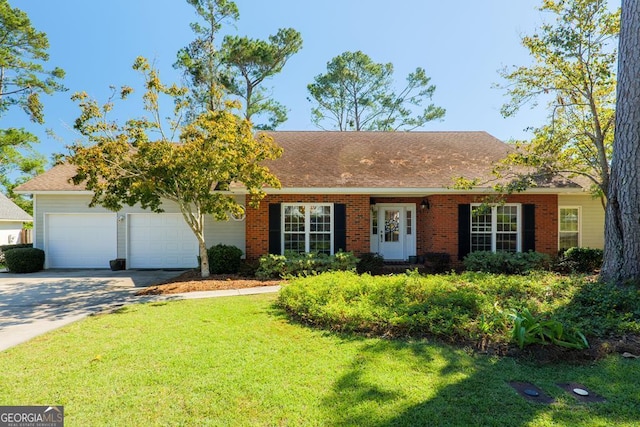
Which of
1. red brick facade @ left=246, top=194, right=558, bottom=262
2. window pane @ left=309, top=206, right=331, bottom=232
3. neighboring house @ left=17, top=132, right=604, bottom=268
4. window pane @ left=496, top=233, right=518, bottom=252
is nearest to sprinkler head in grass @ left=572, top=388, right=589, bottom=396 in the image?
neighboring house @ left=17, top=132, right=604, bottom=268

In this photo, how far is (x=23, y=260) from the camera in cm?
1234

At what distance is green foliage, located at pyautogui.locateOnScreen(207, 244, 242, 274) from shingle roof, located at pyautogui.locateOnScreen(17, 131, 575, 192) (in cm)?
270

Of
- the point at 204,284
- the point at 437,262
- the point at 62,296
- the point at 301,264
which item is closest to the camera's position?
the point at 62,296

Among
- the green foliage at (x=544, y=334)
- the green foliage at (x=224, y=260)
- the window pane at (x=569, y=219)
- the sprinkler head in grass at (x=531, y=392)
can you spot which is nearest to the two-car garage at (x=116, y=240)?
the green foliage at (x=224, y=260)

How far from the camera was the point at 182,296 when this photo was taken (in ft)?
26.5

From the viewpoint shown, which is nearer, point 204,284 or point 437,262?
point 204,284

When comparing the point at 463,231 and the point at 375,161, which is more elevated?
the point at 375,161

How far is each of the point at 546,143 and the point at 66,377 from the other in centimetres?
1150

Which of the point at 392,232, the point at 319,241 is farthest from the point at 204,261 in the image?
the point at 392,232

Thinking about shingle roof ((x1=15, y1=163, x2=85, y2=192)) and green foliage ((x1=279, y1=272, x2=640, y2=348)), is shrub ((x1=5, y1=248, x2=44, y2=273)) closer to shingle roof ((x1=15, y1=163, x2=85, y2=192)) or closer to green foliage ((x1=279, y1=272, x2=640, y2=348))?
shingle roof ((x1=15, y1=163, x2=85, y2=192))

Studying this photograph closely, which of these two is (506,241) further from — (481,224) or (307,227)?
(307,227)

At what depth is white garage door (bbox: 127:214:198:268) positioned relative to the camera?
13438mm

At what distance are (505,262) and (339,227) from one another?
529cm

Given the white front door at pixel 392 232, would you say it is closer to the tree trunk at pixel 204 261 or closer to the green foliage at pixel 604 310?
the tree trunk at pixel 204 261
